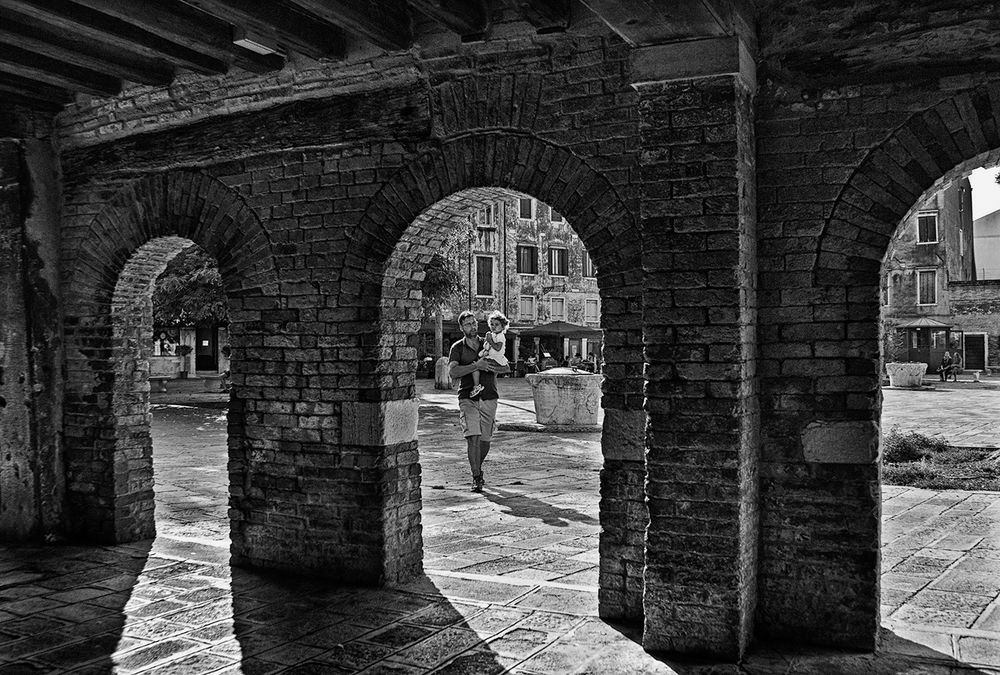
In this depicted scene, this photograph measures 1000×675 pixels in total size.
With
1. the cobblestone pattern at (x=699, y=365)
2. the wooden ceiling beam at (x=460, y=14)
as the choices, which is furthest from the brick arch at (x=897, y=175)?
the wooden ceiling beam at (x=460, y=14)

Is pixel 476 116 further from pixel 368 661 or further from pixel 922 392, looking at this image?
pixel 922 392

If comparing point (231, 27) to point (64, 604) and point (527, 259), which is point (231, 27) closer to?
point (64, 604)

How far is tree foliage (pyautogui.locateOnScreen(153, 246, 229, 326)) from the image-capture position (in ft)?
59.8

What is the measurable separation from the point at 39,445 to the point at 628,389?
5.09 metres

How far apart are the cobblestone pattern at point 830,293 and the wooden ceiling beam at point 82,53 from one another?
13.9 ft

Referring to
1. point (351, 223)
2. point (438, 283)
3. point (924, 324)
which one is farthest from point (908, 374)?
point (351, 223)

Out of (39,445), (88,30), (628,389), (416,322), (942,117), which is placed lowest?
(39,445)

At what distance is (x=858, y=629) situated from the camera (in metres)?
4.59

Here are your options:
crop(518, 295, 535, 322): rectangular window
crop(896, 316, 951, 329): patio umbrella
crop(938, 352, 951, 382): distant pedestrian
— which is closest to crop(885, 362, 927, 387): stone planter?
crop(938, 352, 951, 382): distant pedestrian

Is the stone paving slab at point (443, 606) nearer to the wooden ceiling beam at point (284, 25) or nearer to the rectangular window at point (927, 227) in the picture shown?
the wooden ceiling beam at point (284, 25)

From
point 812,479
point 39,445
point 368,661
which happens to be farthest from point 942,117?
point 39,445

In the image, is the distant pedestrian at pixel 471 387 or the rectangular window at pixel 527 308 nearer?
the distant pedestrian at pixel 471 387

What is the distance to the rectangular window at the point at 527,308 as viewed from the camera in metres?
37.7

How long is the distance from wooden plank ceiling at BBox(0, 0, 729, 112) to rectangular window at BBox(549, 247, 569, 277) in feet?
107
